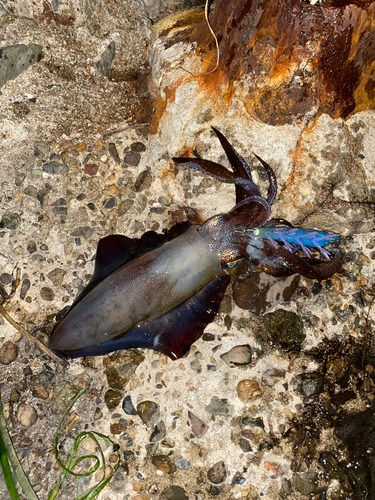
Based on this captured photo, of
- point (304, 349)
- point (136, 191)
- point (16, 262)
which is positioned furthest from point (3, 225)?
point (304, 349)

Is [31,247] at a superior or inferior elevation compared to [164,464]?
superior

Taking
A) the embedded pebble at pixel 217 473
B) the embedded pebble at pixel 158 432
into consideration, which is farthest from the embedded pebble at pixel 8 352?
the embedded pebble at pixel 217 473

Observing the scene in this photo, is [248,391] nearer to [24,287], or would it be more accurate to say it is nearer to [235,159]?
[235,159]

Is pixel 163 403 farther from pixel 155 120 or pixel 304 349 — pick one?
pixel 155 120

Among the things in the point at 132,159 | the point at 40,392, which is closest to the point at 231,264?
the point at 132,159

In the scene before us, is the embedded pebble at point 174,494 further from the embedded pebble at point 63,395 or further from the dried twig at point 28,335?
the dried twig at point 28,335

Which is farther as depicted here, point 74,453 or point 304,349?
point 304,349
